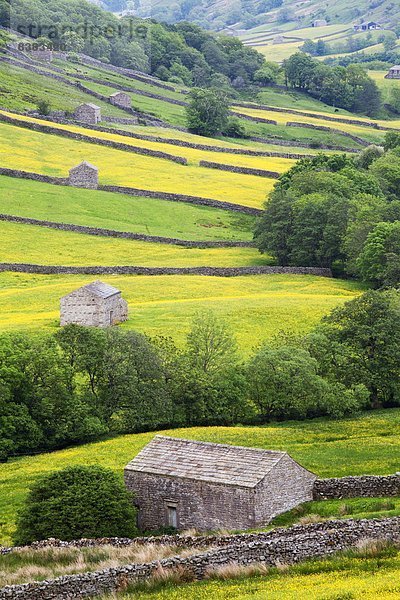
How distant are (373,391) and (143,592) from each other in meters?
34.8

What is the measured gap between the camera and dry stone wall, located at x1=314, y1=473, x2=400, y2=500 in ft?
123

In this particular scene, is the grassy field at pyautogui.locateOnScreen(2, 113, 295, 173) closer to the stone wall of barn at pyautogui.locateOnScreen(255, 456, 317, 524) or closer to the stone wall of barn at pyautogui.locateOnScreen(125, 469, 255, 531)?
the stone wall of barn at pyautogui.locateOnScreen(125, 469, 255, 531)

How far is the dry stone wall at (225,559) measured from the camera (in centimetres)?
2730

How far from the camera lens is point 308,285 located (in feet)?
311

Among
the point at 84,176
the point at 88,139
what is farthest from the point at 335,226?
the point at 88,139

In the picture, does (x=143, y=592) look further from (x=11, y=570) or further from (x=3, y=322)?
(x=3, y=322)

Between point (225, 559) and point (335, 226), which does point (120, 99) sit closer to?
point (335, 226)

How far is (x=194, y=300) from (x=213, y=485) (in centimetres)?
4722

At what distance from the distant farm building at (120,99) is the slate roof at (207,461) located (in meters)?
147

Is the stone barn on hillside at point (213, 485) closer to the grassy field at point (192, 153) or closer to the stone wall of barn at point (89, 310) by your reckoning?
the stone wall of barn at point (89, 310)

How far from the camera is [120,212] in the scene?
119 meters

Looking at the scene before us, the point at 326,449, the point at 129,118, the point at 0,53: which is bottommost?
the point at 326,449

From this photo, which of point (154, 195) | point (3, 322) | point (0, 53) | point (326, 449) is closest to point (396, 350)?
point (326, 449)

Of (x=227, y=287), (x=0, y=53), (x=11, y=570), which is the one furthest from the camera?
(x=0, y=53)
